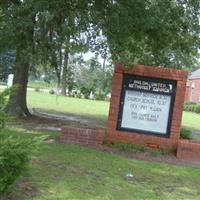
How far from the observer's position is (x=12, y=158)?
653 cm

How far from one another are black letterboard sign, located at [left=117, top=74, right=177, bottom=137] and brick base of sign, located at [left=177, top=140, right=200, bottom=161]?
2.04 feet

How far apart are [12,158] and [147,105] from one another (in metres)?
6.83

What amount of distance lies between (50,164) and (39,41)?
6121mm

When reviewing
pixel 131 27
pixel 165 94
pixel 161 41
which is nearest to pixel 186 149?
pixel 165 94

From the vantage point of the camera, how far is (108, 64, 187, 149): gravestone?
12.8 metres

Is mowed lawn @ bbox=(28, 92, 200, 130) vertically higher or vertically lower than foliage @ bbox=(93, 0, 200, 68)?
lower

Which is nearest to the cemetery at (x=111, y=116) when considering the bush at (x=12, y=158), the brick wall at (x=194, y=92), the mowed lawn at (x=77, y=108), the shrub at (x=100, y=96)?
the bush at (x=12, y=158)

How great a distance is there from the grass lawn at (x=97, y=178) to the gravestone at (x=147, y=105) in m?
1.55

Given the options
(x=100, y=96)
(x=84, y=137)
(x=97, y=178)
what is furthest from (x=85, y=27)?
(x=100, y=96)

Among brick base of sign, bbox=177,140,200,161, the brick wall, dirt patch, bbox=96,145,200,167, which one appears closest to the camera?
dirt patch, bbox=96,145,200,167

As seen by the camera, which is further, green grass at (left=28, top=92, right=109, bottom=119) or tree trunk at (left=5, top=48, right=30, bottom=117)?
green grass at (left=28, top=92, right=109, bottom=119)

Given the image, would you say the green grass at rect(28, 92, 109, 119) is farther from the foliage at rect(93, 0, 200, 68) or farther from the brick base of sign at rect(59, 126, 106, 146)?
the brick base of sign at rect(59, 126, 106, 146)

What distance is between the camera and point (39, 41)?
48.4 feet

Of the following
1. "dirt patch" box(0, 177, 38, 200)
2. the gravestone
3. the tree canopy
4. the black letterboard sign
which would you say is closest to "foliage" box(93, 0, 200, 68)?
the tree canopy
